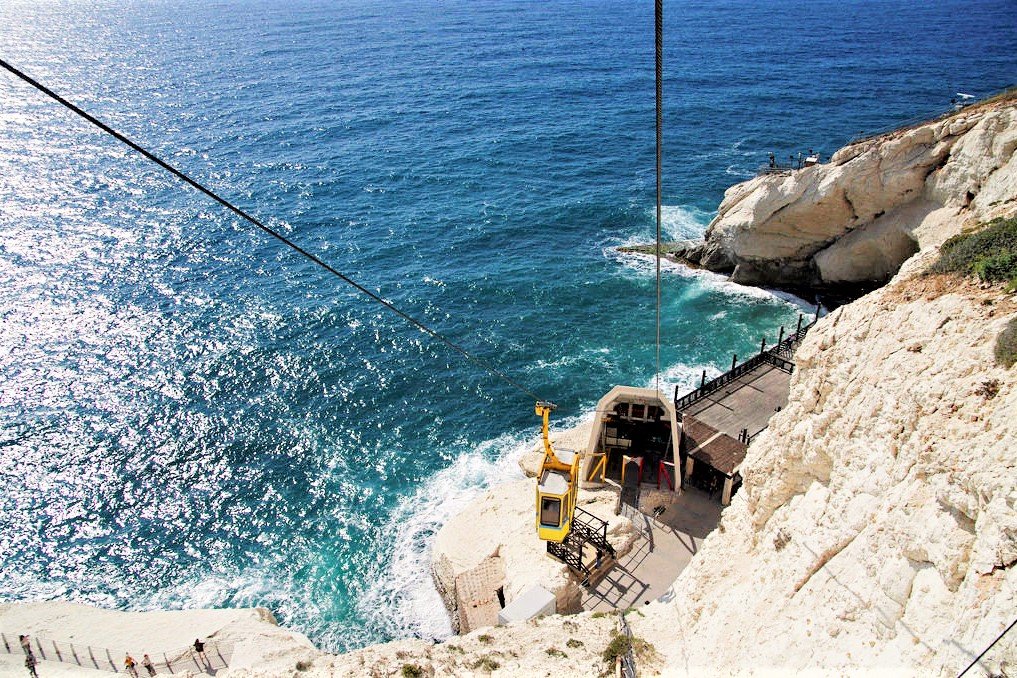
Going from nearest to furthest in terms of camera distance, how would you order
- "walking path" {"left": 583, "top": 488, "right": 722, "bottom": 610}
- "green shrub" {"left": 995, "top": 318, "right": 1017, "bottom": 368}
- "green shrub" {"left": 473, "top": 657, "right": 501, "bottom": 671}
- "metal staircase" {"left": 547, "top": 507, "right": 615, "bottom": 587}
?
"green shrub" {"left": 995, "top": 318, "right": 1017, "bottom": 368}
"green shrub" {"left": 473, "top": 657, "right": 501, "bottom": 671}
"walking path" {"left": 583, "top": 488, "right": 722, "bottom": 610}
"metal staircase" {"left": 547, "top": 507, "right": 615, "bottom": 587}

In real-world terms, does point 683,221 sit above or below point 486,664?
below

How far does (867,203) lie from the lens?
158 feet

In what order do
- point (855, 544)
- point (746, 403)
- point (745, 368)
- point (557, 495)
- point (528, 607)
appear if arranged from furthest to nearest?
point (745, 368)
point (746, 403)
point (557, 495)
point (528, 607)
point (855, 544)

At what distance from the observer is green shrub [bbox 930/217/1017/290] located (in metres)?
18.2

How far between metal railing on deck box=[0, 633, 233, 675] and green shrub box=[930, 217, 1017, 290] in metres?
30.5

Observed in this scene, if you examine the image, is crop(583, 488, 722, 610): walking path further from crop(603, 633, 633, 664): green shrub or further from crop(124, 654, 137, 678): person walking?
crop(124, 654, 137, 678): person walking

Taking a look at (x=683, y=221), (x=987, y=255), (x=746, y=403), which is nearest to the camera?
(x=987, y=255)

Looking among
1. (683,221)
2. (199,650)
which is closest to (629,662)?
(199,650)

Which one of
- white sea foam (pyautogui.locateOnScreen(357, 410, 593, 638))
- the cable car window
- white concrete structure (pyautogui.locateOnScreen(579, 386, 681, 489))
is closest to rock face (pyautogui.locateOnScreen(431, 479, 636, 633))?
white sea foam (pyautogui.locateOnScreen(357, 410, 593, 638))

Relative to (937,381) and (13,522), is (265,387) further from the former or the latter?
(937,381)

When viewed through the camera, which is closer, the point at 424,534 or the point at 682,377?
the point at 424,534

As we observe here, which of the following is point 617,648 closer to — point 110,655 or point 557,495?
point 557,495

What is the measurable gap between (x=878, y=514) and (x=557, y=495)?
44.4 feet

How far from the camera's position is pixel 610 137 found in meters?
89.9
